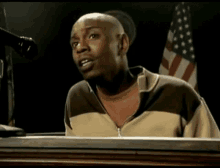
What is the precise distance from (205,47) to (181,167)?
1.59 metres

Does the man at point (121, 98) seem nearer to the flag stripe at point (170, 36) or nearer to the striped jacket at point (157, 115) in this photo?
the striped jacket at point (157, 115)

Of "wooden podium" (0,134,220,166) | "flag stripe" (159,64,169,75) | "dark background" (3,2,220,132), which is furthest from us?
"flag stripe" (159,64,169,75)

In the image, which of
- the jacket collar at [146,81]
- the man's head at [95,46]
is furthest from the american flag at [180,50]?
the man's head at [95,46]

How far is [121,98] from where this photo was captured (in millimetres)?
1025

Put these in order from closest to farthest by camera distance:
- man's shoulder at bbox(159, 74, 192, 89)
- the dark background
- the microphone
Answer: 1. the microphone
2. man's shoulder at bbox(159, 74, 192, 89)
3. the dark background

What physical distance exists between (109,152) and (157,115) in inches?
17.4

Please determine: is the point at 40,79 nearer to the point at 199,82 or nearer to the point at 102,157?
the point at 199,82

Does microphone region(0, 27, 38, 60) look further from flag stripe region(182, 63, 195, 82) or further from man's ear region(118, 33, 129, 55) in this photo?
flag stripe region(182, 63, 195, 82)

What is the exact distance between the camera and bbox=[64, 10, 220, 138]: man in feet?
3.06

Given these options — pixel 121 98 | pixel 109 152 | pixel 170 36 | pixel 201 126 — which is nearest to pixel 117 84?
pixel 121 98

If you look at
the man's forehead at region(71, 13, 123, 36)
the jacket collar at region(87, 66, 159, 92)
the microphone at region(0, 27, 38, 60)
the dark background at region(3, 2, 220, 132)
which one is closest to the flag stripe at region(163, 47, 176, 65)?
the dark background at region(3, 2, 220, 132)

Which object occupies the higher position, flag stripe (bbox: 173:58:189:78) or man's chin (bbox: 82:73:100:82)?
man's chin (bbox: 82:73:100:82)

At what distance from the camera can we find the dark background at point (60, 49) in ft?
6.19

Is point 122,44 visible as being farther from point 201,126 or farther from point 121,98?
point 201,126
